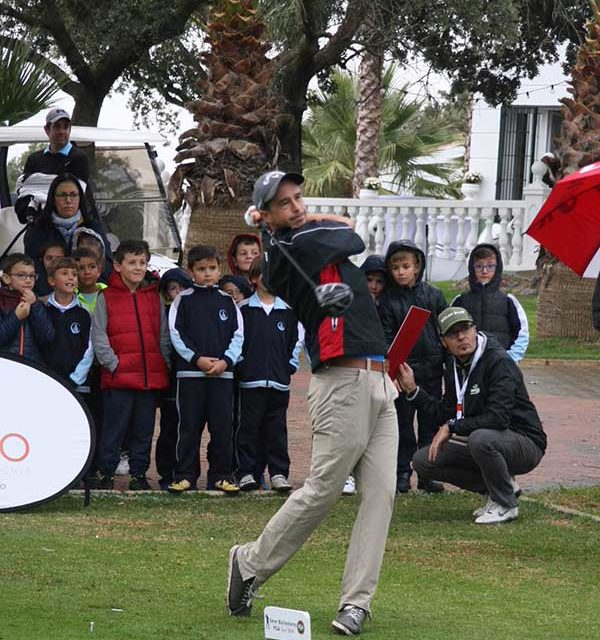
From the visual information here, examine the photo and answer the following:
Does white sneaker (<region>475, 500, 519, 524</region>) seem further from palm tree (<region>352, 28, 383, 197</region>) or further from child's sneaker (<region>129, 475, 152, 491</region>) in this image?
palm tree (<region>352, 28, 383, 197</region>)

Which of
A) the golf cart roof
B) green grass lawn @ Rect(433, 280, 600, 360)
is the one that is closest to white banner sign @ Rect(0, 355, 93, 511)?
the golf cart roof

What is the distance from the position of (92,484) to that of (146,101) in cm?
1866

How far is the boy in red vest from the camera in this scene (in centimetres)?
991

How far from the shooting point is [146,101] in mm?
27938

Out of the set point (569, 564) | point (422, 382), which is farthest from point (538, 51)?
point (569, 564)

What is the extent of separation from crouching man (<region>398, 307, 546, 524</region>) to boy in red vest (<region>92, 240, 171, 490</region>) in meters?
1.79

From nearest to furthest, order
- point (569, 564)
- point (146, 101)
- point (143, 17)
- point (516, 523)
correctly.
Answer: point (569, 564) < point (516, 523) < point (143, 17) < point (146, 101)

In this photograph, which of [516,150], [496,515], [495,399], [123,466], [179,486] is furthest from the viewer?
[516,150]

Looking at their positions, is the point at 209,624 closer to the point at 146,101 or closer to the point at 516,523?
the point at 516,523

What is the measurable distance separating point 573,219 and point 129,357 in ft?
9.74

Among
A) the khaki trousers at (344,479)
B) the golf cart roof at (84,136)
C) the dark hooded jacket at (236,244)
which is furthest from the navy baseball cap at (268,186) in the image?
the golf cart roof at (84,136)

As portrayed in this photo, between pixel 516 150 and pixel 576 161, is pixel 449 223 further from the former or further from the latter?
pixel 516 150

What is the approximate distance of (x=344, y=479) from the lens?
6418 mm

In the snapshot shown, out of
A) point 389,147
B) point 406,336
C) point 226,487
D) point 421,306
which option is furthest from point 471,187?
point 406,336
